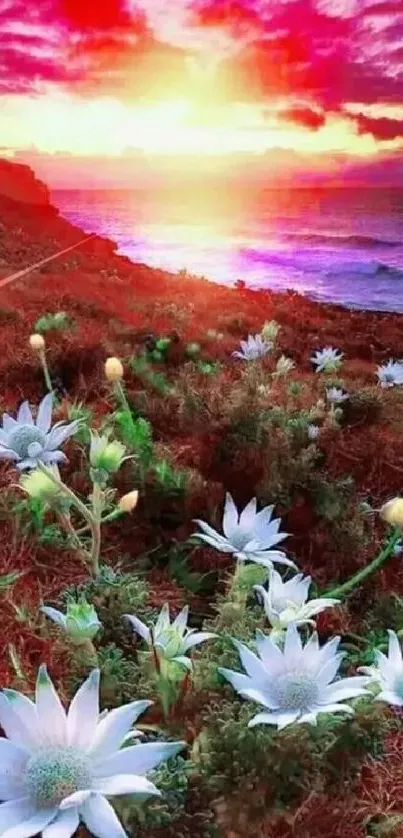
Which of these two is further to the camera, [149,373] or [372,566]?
[149,373]

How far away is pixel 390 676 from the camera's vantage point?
0.80 m

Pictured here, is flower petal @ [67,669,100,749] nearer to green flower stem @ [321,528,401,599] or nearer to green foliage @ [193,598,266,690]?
green foliage @ [193,598,266,690]

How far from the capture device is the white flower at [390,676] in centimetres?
76

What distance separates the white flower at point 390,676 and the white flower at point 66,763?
174 mm

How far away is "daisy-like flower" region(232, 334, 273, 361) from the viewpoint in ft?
5.60

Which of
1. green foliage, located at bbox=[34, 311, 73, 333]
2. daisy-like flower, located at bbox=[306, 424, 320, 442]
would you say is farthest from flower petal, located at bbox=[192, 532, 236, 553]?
green foliage, located at bbox=[34, 311, 73, 333]

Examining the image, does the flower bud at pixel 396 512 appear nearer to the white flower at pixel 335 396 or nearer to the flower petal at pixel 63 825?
the flower petal at pixel 63 825

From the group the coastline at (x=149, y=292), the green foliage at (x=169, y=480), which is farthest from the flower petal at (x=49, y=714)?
the coastline at (x=149, y=292)

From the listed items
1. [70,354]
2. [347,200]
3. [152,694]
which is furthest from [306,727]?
[347,200]

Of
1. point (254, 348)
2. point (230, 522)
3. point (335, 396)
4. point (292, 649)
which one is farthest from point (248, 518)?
point (254, 348)

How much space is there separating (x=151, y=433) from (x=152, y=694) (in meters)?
0.66

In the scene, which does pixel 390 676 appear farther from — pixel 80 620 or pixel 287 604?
pixel 80 620

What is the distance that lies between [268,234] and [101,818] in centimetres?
147

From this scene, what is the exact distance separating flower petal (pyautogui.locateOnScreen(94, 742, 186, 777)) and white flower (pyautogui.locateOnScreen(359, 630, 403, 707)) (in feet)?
0.58
